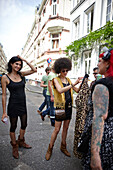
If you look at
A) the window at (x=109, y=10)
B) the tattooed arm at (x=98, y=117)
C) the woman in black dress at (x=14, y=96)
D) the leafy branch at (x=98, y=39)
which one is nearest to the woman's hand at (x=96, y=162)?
the tattooed arm at (x=98, y=117)

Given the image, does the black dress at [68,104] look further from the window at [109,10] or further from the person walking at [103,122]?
the window at [109,10]

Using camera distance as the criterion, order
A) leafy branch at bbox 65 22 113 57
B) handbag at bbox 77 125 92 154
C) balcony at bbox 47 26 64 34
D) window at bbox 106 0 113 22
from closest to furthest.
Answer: handbag at bbox 77 125 92 154 < leafy branch at bbox 65 22 113 57 < window at bbox 106 0 113 22 < balcony at bbox 47 26 64 34

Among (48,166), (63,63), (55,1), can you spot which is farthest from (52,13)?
(48,166)

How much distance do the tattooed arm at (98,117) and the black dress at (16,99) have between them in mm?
1692

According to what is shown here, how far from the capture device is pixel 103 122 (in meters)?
1.00

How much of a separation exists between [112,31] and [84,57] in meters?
3.74

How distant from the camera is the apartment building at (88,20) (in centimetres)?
784

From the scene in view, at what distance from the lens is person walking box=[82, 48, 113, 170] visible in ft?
3.23

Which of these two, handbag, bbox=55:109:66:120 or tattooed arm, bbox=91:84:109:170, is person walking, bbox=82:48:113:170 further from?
handbag, bbox=55:109:66:120

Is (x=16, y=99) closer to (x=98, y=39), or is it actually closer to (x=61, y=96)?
(x=61, y=96)

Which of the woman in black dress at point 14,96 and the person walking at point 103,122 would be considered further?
the woman in black dress at point 14,96

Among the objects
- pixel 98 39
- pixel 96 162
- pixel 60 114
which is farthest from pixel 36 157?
pixel 98 39

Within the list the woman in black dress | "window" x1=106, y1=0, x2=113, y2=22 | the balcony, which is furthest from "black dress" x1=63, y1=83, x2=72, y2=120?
the balcony

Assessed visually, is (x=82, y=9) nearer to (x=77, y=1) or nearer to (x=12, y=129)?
(x=77, y=1)
